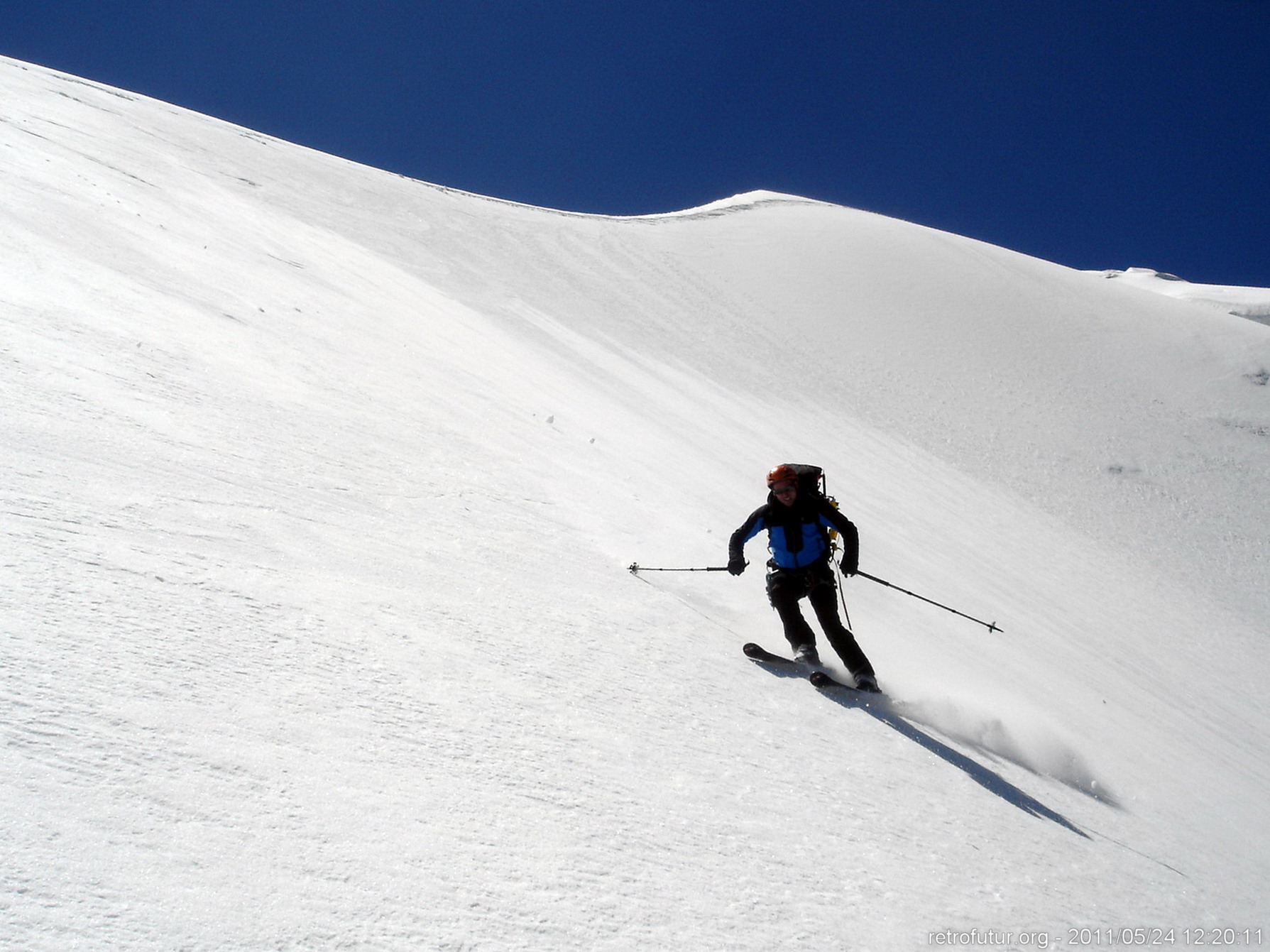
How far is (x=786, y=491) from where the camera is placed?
5.17m

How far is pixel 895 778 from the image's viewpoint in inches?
135

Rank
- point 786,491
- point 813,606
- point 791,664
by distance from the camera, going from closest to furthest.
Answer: point 791,664
point 813,606
point 786,491

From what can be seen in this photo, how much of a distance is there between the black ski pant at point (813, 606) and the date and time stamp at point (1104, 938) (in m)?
1.82

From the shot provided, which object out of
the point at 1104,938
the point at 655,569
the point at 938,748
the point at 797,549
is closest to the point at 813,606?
the point at 797,549

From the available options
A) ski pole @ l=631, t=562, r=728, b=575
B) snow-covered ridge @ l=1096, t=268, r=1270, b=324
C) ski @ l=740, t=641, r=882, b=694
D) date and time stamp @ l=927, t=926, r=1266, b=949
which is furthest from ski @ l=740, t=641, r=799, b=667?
snow-covered ridge @ l=1096, t=268, r=1270, b=324

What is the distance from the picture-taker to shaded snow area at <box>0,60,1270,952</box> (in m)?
1.95

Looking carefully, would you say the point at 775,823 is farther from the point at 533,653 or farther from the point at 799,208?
the point at 799,208

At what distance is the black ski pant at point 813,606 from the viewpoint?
15.4 ft

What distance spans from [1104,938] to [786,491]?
2.86 meters

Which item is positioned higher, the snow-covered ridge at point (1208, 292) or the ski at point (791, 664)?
the snow-covered ridge at point (1208, 292)

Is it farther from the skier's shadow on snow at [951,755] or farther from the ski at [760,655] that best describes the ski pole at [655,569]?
the skier's shadow on snow at [951,755]

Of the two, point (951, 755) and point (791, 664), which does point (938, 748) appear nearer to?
point (951, 755)

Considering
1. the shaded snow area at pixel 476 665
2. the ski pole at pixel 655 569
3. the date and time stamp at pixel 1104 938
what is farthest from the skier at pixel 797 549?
the date and time stamp at pixel 1104 938

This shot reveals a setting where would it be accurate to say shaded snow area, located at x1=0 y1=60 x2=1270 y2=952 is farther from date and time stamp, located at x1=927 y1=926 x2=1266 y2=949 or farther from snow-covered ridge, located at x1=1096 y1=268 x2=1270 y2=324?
snow-covered ridge, located at x1=1096 y1=268 x2=1270 y2=324
